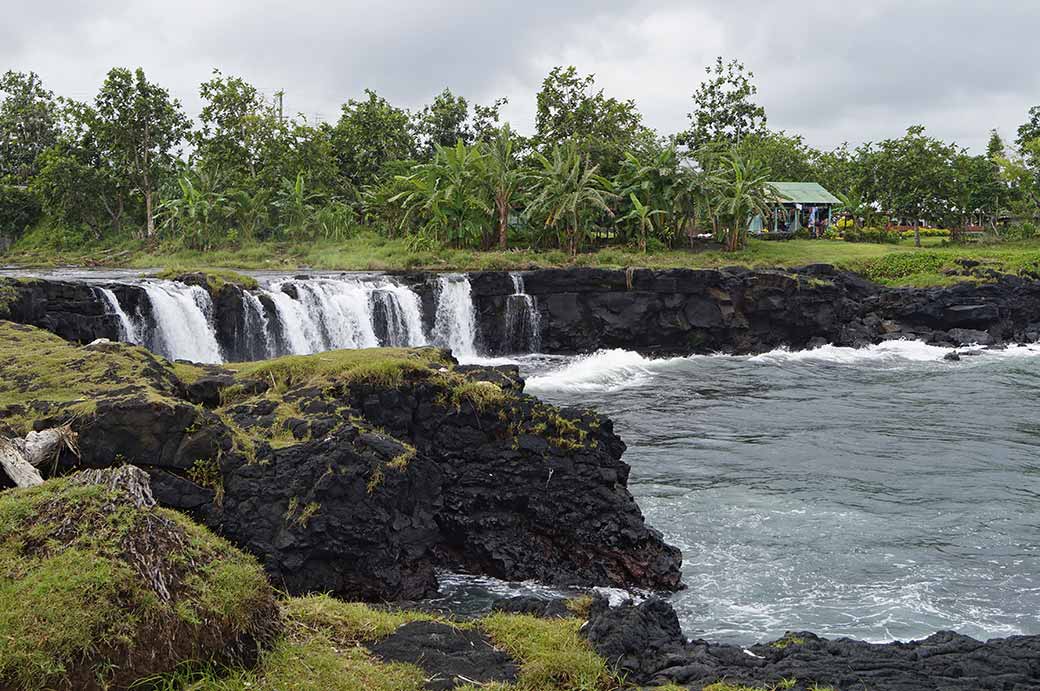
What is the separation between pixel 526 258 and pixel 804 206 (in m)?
23.2

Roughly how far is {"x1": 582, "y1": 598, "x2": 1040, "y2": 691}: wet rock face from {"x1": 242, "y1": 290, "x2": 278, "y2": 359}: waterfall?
56.4 feet

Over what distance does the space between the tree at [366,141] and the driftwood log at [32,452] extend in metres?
40.0

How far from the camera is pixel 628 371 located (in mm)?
26453

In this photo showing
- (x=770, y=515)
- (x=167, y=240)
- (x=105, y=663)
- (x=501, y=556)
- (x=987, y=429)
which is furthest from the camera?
(x=167, y=240)

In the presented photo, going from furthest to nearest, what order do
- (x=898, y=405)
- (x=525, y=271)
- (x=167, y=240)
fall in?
(x=167, y=240)
(x=525, y=271)
(x=898, y=405)

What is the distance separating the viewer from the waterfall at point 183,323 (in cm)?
2139

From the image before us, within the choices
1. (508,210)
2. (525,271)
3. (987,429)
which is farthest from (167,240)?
(987,429)

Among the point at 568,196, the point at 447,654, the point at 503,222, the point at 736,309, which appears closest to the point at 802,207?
the point at 568,196

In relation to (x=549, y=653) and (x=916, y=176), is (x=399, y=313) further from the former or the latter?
(x=916, y=176)

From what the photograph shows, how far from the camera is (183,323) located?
21703 mm

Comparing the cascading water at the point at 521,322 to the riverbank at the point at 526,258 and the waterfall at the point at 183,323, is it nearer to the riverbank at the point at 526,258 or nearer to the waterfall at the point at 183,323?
the riverbank at the point at 526,258

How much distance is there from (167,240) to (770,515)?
3468 centimetres

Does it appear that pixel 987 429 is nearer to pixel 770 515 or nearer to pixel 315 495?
pixel 770 515

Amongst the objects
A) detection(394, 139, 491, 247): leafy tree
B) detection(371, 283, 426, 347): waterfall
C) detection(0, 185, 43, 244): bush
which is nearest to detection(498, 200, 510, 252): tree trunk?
detection(394, 139, 491, 247): leafy tree
